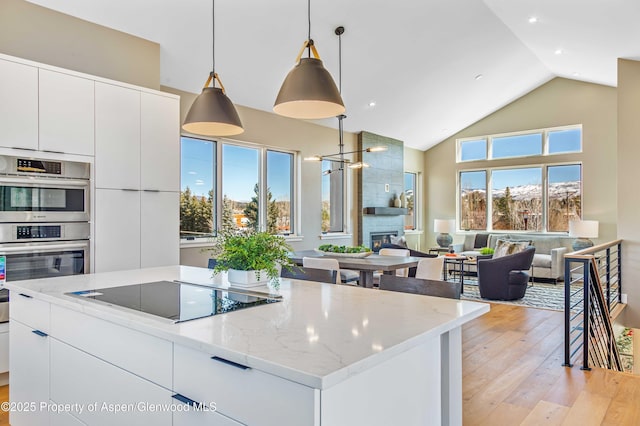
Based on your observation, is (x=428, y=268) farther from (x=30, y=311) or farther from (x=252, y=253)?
(x=30, y=311)

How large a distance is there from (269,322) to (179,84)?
4.59 m

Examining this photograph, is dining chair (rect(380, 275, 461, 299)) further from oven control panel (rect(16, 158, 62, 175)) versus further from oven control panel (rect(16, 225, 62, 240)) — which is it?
oven control panel (rect(16, 158, 62, 175))

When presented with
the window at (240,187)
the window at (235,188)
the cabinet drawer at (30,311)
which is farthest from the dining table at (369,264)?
the cabinet drawer at (30,311)

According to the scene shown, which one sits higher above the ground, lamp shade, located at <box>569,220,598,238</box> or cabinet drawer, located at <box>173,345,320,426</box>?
lamp shade, located at <box>569,220,598,238</box>

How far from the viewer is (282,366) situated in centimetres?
105

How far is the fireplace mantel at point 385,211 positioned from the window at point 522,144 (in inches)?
88.4

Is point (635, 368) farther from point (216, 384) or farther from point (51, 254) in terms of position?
point (51, 254)

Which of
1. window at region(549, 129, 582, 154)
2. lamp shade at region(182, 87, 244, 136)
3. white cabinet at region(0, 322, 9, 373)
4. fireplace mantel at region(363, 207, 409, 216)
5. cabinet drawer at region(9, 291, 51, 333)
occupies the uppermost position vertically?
window at region(549, 129, 582, 154)

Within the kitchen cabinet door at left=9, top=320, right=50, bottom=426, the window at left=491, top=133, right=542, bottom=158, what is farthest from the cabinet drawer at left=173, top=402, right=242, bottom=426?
the window at left=491, top=133, right=542, bottom=158

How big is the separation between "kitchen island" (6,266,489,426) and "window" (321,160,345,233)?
5582 millimetres

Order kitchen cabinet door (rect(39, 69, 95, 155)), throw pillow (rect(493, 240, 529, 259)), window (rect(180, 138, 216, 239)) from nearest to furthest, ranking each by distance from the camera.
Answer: kitchen cabinet door (rect(39, 69, 95, 155)) < window (rect(180, 138, 216, 239)) < throw pillow (rect(493, 240, 529, 259))

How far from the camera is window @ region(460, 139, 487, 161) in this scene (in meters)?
9.78

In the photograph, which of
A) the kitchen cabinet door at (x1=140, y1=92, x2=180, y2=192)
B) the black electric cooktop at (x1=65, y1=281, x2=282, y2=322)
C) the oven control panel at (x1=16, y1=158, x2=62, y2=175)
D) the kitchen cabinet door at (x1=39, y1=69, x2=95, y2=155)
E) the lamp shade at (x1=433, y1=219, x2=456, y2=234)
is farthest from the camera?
the lamp shade at (x1=433, y1=219, x2=456, y2=234)

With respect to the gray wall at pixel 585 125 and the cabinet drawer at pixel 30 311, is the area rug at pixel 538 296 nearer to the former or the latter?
the gray wall at pixel 585 125
